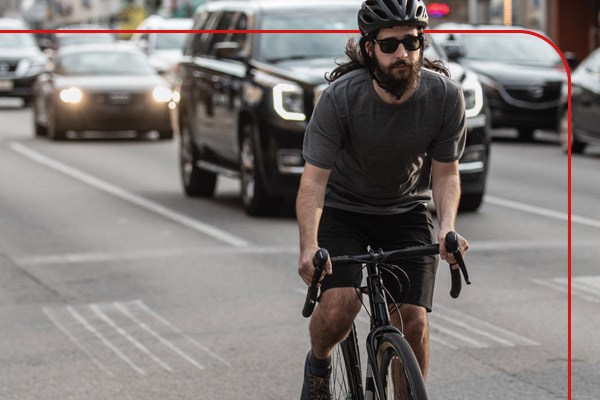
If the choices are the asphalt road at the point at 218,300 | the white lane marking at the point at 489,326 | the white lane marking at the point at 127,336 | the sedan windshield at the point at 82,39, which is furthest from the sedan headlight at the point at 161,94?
the sedan windshield at the point at 82,39

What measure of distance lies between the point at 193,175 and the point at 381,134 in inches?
448

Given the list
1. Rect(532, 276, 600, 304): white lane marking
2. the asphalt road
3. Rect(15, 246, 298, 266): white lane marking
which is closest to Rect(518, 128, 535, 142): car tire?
the asphalt road

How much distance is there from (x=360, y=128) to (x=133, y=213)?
9.99 meters

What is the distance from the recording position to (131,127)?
25.1 metres

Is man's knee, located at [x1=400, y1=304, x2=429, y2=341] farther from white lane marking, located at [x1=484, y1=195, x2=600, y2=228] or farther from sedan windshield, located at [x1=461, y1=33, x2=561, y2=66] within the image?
sedan windshield, located at [x1=461, y1=33, x2=561, y2=66]

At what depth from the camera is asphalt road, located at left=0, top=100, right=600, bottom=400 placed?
7.46 meters

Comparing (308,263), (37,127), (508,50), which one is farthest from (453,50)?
(308,263)

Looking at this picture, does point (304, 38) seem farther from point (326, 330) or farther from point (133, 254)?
point (326, 330)

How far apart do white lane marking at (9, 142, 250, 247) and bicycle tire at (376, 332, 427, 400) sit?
7.55 m

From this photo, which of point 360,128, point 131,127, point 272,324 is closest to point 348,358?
point 360,128

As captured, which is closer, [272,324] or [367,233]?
[367,233]

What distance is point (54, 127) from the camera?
25.1 m

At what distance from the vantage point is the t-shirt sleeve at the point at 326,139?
5125 mm

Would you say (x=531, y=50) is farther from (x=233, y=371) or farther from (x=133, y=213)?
(x=233, y=371)
